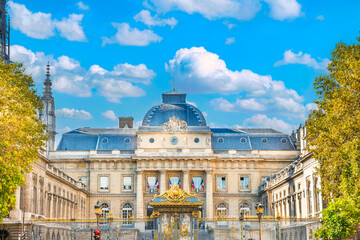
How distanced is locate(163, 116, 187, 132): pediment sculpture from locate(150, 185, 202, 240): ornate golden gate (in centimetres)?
4061

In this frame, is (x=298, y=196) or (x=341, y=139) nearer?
(x=341, y=139)

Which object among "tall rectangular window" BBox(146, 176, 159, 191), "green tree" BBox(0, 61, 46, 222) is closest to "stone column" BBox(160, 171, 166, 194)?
"tall rectangular window" BBox(146, 176, 159, 191)

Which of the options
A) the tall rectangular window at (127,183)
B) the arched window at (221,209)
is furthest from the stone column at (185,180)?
the tall rectangular window at (127,183)

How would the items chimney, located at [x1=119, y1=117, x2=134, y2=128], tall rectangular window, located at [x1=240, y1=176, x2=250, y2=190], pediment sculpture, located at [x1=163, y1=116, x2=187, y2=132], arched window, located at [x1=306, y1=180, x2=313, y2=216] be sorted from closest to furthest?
arched window, located at [x1=306, y1=180, x2=313, y2=216], pediment sculpture, located at [x1=163, y1=116, x2=187, y2=132], tall rectangular window, located at [x1=240, y1=176, x2=250, y2=190], chimney, located at [x1=119, y1=117, x2=134, y2=128]

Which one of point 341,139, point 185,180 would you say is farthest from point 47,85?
point 341,139

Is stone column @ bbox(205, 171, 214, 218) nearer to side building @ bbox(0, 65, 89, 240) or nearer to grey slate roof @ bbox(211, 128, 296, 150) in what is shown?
grey slate roof @ bbox(211, 128, 296, 150)

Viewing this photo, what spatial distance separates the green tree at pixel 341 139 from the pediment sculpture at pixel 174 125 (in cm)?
4655

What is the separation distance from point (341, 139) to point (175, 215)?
622 inches

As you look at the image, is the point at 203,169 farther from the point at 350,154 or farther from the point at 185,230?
the point at 350,154

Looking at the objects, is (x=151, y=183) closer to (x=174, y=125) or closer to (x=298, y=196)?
(x=174, y=125)

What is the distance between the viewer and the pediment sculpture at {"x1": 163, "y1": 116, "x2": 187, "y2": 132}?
89.8m

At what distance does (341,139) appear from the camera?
39.6 metres

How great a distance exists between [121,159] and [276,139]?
24.2 m

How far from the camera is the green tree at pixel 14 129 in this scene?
36531mm
